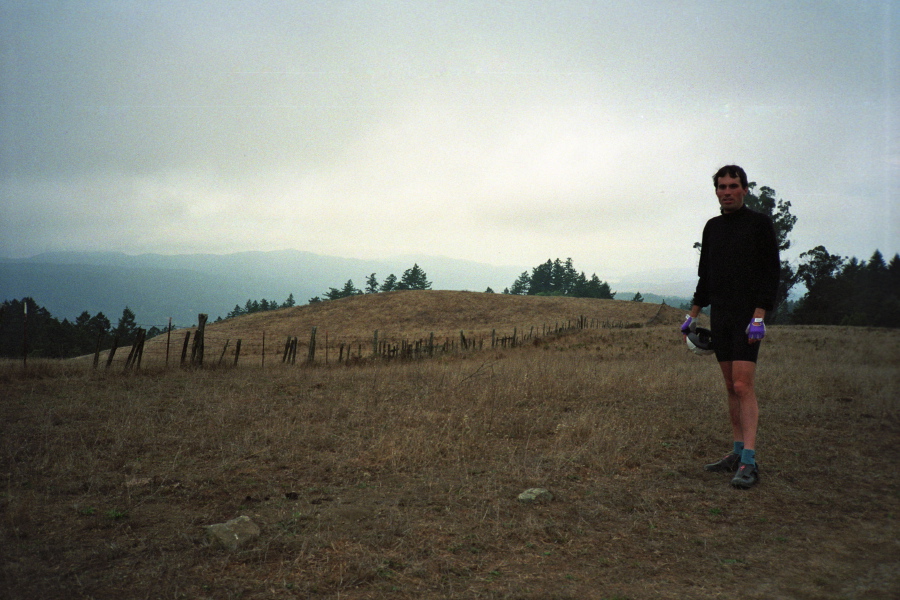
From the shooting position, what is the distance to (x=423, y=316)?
5056 centimetres

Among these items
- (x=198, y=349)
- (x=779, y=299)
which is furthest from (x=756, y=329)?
(x=779, y=299)

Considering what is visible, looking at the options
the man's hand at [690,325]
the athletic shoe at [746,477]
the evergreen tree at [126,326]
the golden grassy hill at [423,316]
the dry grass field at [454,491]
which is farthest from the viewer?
the evergreen tree at [126,326]

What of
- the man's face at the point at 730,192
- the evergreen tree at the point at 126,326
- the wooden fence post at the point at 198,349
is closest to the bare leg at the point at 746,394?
the man's face at the point at 730,192

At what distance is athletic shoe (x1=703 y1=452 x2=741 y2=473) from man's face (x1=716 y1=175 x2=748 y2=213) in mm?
2196

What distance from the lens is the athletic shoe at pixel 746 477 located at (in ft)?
13.2

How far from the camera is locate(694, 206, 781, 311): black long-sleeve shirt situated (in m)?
4.29

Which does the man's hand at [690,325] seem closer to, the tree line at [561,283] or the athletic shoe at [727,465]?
the athletic shoe at [727,465]

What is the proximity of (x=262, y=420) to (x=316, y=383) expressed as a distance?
3394 millimetres

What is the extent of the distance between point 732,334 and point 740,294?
356mm

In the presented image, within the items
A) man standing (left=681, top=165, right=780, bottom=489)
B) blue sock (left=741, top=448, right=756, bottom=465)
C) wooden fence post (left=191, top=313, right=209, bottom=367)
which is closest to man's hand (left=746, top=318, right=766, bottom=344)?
man standing (left=681, top=165, right=780, bottom=489)

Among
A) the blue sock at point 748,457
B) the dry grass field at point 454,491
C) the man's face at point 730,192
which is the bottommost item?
the dry grass field at point 454,491

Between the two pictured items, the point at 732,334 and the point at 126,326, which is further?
the point at 126,326

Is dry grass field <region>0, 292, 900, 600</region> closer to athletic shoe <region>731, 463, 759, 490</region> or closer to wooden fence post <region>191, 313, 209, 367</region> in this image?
athletic shoe <region>731, 463, 759, 490</region>

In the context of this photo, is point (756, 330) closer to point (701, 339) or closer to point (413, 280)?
point (701, 339)
